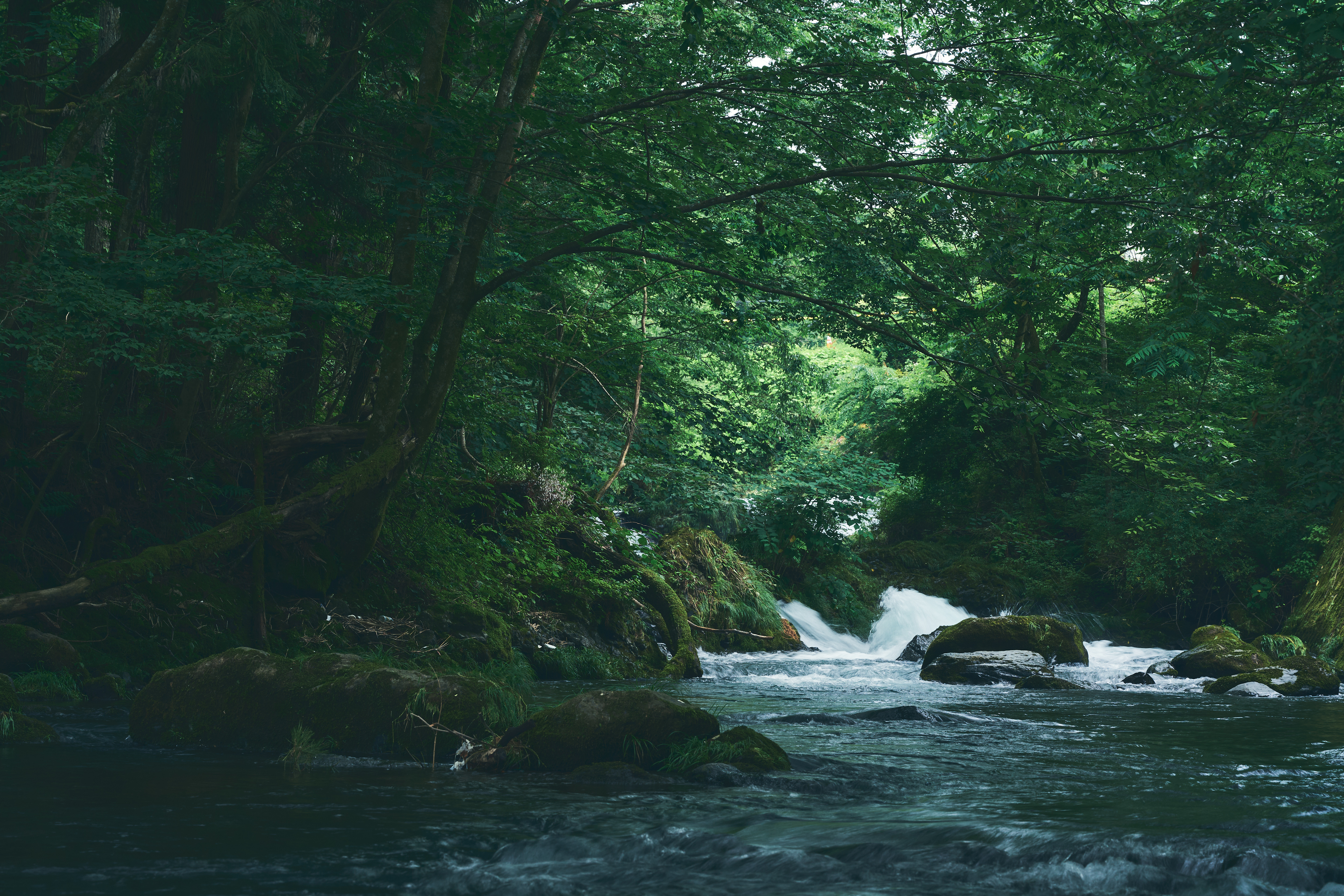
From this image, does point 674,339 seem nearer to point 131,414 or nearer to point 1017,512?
point 131,414

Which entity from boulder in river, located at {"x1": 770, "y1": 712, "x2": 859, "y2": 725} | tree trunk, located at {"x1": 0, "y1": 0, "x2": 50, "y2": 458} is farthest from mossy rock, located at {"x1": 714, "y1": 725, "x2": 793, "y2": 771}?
tree trunk, located at {"x1": 0, "y1": 0, "x2": 50, "y2": 458}

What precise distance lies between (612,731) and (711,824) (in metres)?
1.63

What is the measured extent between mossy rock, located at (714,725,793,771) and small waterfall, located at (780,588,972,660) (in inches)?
527

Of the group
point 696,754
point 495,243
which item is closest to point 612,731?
point 696,754

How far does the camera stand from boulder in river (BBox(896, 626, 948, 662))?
18.7 metres

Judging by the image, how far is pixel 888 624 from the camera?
22359 millimetres

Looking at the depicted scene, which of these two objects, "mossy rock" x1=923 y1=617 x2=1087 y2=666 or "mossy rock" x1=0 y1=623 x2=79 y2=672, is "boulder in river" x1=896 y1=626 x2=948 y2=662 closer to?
"mossy rock" x1=923 y1=617 x2=1087 y2=666

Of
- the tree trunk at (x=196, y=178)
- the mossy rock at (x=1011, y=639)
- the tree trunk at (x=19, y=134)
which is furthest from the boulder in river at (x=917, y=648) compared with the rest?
the tree trunk at (x=19, y=134)

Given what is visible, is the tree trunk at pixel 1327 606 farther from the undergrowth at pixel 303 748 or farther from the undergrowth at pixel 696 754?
the undergrowth at pixel 303 748

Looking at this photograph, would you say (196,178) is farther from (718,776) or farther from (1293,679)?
(1293,679)

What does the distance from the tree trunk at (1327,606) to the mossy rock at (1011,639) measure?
390 cm

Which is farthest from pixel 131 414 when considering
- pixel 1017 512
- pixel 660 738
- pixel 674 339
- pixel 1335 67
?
pixel 1017 512

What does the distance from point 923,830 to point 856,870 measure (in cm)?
72

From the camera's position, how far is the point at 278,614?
36.0 ft
